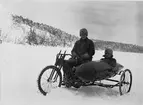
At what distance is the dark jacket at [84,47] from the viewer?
1.62m

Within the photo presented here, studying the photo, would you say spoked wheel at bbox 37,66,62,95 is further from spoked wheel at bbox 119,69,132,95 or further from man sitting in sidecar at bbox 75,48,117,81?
spoked wheel at bbox 119,69,132,95

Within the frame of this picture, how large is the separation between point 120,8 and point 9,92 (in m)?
0.89

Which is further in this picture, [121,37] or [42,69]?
[121,37]

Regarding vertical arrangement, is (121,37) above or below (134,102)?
above

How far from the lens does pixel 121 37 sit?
171 centimetres

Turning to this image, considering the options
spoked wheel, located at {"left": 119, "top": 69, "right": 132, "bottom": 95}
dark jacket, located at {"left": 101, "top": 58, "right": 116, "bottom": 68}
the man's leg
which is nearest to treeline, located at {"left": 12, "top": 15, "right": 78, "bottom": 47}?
the man's leg

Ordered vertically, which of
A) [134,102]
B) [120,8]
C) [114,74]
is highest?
[120,8]

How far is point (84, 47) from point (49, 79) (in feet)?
0.95

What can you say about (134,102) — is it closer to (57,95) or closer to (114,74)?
(114,74)

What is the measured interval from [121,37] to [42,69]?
553mm

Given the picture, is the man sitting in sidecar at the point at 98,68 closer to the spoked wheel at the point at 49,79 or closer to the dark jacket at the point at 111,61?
the dark jacket at the point at 111,61

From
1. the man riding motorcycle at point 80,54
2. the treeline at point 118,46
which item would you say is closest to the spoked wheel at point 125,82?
the treeline at point 118,46

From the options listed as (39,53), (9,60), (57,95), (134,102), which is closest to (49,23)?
(39,53)

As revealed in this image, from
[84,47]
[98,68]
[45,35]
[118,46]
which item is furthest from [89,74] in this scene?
[45,35]
